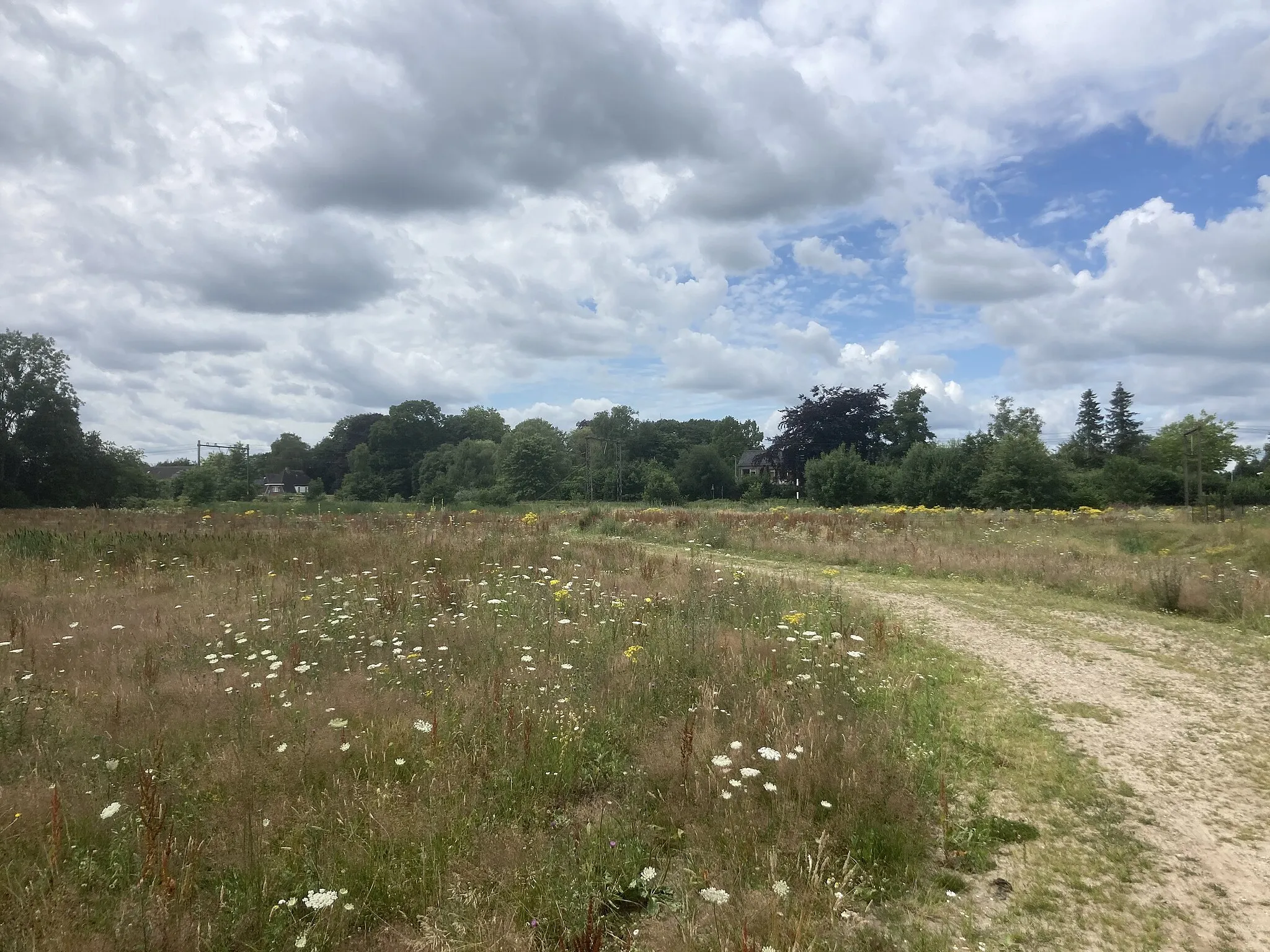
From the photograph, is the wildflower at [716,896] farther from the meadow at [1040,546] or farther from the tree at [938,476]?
the tree at [938,476]

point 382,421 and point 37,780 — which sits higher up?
point 382,421

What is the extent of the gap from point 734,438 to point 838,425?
151ft

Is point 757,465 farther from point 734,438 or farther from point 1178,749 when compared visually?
point 1178,749

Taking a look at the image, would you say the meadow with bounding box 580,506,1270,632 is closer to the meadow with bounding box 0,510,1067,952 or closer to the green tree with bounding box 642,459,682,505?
the meadow with bounding box 0,510,1067,952

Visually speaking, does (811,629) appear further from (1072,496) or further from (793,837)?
(1072,496)

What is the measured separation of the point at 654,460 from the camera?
9100cm

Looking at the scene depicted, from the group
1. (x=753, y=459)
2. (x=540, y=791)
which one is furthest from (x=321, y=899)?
(x=753, y=459)

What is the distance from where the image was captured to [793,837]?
12.7 ft

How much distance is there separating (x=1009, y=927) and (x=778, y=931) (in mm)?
1222

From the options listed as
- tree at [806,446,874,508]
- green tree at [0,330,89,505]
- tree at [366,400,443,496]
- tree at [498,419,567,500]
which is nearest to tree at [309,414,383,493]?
tree at [366,400,443,496]

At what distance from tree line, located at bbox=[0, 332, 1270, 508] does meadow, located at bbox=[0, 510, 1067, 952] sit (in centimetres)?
2076

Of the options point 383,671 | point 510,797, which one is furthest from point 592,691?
point 383,671

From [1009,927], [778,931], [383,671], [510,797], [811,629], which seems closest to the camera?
[778,931]

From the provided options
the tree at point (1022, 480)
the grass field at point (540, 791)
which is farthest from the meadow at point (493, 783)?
the tree at point (1022, 480)
